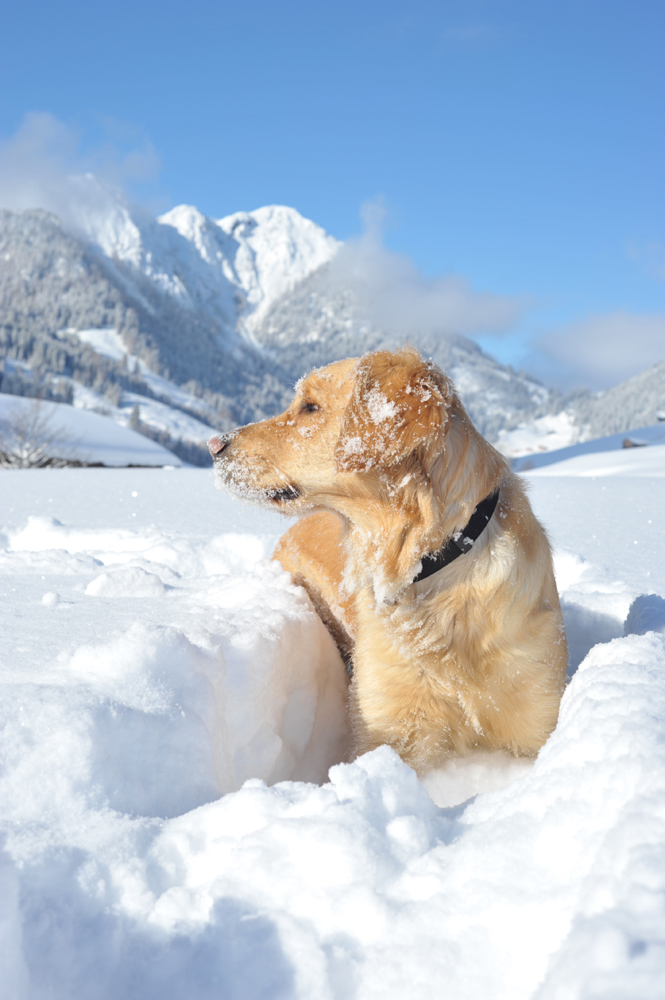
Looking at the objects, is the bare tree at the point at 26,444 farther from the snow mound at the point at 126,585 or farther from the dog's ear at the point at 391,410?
the dog's ear at the point at 391,410

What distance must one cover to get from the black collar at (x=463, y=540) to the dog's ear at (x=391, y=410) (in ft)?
1.09

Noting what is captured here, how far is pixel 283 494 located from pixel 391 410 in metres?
0.69

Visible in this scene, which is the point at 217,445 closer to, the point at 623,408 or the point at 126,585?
the point at 126,585

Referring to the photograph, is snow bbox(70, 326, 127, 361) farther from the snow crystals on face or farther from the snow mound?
the snow crystals on face

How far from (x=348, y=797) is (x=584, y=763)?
55 centimetres

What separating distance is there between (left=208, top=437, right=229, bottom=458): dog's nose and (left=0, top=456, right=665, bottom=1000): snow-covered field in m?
0.83

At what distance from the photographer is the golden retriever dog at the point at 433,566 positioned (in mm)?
2359

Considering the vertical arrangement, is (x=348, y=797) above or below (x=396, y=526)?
below

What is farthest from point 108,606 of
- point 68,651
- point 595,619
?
point 595,619

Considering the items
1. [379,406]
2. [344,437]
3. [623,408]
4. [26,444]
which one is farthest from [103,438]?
[623,408]

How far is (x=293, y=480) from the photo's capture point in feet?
8.95

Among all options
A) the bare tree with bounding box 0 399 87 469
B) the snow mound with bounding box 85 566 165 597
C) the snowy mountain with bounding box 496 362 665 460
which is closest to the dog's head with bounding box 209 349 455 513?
the snow mound with bounding box 85 566 165 597

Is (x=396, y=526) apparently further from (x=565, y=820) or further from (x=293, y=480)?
(x=565, y=820)

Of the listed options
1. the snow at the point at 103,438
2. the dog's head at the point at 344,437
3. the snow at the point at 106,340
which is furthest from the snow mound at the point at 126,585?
the snow at the point at 106,340
